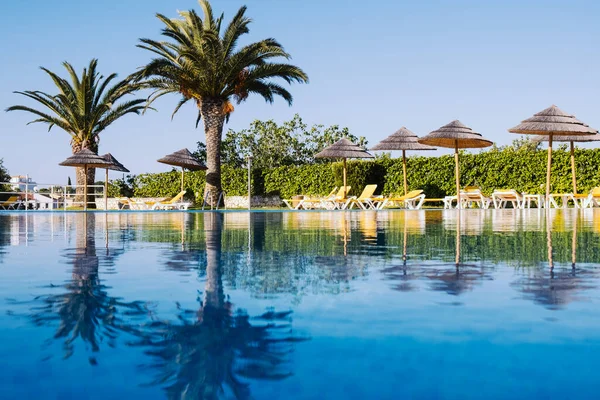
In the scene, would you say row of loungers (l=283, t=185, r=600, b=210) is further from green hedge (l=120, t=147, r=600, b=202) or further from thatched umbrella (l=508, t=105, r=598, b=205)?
thatched umbrella (l=508, t=105, r=598, b=205)

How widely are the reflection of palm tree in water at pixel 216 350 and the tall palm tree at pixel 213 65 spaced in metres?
19.2

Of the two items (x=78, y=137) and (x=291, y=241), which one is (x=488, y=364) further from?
(x=78, y=137)

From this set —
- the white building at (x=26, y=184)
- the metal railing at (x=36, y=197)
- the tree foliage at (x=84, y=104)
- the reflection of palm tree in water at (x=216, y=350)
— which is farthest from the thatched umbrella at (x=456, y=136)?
the reflection of palm tree in water at (x=216, y=350)

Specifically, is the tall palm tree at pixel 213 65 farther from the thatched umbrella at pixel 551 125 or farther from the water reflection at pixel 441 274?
the water reflection at pixel 441 274

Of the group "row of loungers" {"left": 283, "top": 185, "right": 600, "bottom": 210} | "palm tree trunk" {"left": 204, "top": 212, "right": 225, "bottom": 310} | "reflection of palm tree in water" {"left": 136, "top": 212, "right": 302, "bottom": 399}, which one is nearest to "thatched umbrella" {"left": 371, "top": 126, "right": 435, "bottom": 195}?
"row of loungers" {"left": 283, "top": 185, "right": 600, "bottom": 210}

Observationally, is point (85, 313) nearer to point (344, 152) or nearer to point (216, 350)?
point (216, 350)

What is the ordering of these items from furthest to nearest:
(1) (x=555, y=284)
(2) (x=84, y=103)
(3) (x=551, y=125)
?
(2) (x=84, y=103)
(3) (x=551, y=125)
(1) (x=555, y=284)

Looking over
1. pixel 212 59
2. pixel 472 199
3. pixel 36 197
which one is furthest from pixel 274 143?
pixel 472 199

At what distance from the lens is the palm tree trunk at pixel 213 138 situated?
22.8m

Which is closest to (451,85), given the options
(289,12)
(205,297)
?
(289,12)

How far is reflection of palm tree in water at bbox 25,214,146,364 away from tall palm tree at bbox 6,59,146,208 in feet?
81.9

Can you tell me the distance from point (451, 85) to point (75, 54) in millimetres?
17476

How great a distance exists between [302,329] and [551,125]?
17.2 metres

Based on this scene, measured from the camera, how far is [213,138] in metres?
23.2
